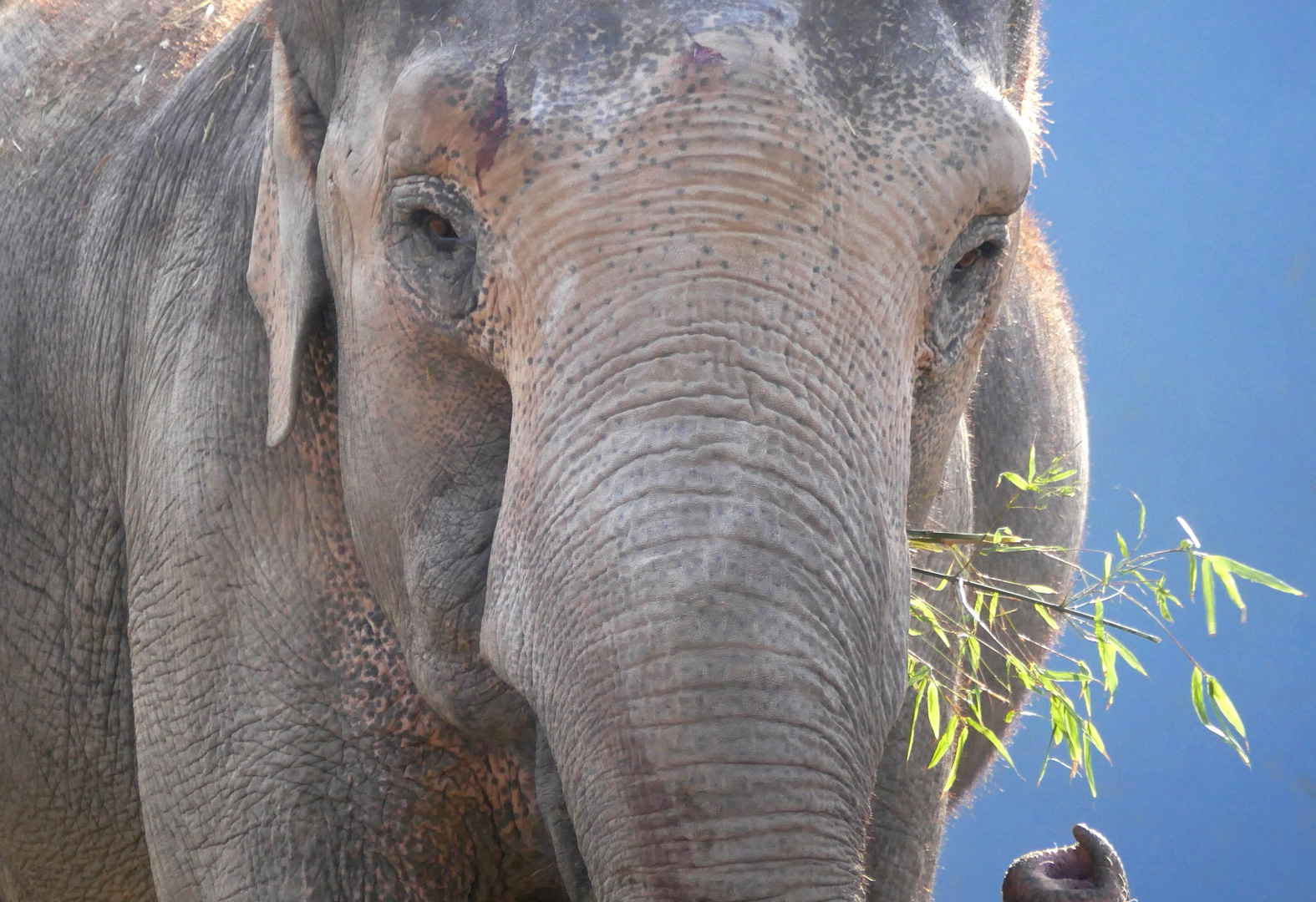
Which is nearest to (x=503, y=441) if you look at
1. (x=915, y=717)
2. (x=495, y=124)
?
Answer: (x=495, y=124)

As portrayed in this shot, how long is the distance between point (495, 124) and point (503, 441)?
12.2 inches

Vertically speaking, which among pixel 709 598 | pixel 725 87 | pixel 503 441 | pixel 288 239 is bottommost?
pixel 709 598

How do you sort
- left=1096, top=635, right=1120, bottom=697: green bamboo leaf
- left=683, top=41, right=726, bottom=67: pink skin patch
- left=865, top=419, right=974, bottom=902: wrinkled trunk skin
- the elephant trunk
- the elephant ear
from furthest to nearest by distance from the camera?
left=865, top=419, right=974, bottom=902: wrinkled trunk skin, left=1096, top=635, right=1120, bottom=697: green bamboo leaf, the elephant ear, left=683, top=41, right=726, bottom=67: pink skin patch, the elephant trunk

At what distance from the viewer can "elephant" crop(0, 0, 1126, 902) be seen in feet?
3.87

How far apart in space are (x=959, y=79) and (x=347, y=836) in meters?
1.04

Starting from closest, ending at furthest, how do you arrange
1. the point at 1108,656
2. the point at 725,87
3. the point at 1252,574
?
the point at 725,87 → the point at 1108,656 → the point at 1252,574

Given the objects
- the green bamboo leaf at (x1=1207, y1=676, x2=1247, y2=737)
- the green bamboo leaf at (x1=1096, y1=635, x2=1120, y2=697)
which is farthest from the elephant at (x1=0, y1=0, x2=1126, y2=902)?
the green bamboo leaf at (x1=1207, y1=676, x2=1247, y2=737)

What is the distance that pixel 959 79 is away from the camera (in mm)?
1390

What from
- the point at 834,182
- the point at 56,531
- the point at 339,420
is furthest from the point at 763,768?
the point at 56,531

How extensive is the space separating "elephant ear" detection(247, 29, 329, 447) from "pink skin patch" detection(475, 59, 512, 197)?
14.6 inches

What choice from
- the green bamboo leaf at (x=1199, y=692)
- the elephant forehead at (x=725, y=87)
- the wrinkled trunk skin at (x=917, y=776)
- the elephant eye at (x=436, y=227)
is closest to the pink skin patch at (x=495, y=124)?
the elephant forehead at (x=725, y=87)

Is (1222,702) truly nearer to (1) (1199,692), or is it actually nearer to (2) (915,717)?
(1) (1199,692)

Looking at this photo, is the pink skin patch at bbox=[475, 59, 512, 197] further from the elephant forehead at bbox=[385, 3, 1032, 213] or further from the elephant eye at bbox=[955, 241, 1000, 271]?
the elephant eye at bbox=[955, 241, 1000, 271]

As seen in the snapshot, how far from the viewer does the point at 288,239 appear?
167 centimetres
